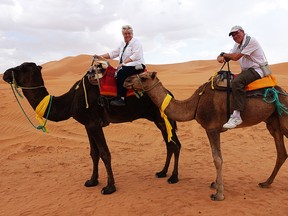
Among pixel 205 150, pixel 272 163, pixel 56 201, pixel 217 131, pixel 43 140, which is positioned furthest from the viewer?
pixel 43 140

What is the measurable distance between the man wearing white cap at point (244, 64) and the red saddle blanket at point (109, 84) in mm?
2082

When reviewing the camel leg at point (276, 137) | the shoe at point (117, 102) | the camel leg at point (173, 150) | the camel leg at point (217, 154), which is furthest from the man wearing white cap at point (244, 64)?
the shoe at point (117, 102)

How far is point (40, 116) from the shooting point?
6449mm

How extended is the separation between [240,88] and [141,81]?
175cm

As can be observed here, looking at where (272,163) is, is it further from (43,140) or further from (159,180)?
(43,140)

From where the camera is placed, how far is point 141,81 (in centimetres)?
589

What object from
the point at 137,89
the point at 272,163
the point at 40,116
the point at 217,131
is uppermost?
the point at 137,89

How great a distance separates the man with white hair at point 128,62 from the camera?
6359mm

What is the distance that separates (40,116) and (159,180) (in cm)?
294

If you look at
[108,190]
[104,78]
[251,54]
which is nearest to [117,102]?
[104,78]

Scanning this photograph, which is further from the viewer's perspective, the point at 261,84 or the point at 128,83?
the point at 128,83

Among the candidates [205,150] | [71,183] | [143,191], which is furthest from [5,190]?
[205,150]

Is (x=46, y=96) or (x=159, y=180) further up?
(x=46, y=96)

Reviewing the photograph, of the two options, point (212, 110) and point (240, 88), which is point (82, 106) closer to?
point (212, 110)
